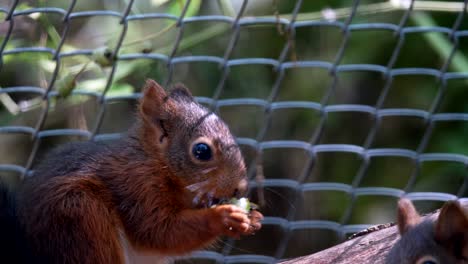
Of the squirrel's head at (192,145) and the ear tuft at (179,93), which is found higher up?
the ear tuft at (179,93)

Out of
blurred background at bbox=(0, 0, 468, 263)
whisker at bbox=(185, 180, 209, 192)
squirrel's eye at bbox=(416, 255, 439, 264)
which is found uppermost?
blurred background at bbox=(0, 0, 468, 263)

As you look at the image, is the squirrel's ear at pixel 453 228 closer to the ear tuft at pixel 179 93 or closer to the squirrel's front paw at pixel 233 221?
the squirrel's front paw at pixel 233 221

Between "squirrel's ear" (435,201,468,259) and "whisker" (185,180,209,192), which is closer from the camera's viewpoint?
"squirrel's ear" (435,201,468,259)

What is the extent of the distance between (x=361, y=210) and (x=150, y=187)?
57.2 inches

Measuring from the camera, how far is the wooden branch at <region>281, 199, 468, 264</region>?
2.02 metres

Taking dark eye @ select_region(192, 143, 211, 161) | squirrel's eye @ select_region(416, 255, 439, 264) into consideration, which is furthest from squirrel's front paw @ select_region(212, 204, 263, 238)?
squirrel's eye @ select_region(416, 255, 439, 264)

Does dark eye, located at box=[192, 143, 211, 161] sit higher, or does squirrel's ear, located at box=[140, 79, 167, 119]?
squirrel's ear, located at box=[140, 79, 167, 119]

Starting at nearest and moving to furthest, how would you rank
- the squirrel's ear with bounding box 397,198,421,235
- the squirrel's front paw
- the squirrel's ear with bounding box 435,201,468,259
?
the squirrel's ear with bounding box 435,201,468,259 < the squirrel's ear with bounding box 397,198,421,235 < the squirrel's front paw

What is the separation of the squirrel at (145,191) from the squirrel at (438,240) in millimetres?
371

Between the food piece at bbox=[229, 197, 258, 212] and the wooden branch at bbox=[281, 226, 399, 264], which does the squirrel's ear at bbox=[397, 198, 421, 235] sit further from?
the food piece at bbox=[229, 197, 258, 212]

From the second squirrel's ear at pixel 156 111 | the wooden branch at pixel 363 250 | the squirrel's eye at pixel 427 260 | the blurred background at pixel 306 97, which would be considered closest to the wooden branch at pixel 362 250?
the wooden branch at pixel 363 250

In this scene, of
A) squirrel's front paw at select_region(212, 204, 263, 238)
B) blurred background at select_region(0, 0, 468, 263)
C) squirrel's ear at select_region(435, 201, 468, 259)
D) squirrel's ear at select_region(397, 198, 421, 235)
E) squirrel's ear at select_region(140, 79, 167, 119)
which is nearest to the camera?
squirrel's ear at select_region(435, 201, 468, 259)

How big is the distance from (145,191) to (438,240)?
2.32 ft

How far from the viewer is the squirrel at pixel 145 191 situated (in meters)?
1.91
